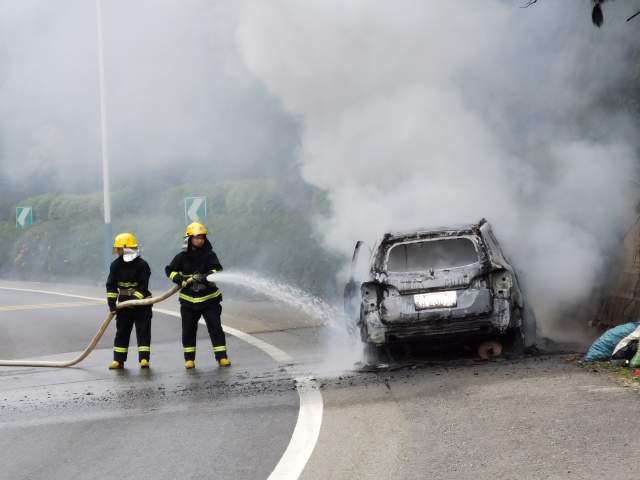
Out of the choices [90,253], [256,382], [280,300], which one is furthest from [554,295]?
[90,253]

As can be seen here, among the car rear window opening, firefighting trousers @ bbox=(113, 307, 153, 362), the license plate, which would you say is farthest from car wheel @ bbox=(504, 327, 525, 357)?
firefighting trousers @ bbox=(113, 307, 153, 362)

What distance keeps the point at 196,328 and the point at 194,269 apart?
670mm

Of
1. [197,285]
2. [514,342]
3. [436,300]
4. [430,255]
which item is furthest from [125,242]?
[514,342]

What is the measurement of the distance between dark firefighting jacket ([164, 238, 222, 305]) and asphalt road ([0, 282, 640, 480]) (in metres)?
0.77

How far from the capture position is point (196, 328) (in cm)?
1159

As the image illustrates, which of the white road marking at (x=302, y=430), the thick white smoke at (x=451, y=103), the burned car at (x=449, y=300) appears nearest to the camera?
the white road marking at (x=302, y=430)

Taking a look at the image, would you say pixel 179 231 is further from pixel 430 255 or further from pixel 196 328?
pixel 430 255

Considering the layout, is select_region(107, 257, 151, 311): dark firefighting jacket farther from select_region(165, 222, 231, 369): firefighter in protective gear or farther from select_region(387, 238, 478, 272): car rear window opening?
select_region(387, 238, 478, 272): car rear window opening

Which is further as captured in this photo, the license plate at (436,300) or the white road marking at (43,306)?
the white road marking at (43,306)

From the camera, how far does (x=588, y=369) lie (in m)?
9.05

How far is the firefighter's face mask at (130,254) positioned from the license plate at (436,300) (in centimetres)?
379

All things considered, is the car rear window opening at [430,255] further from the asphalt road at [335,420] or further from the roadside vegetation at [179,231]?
the roadside vegetation at [179,231]

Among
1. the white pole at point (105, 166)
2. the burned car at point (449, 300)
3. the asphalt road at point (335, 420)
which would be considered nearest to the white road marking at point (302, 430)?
the asphalt road at point (335, 420)

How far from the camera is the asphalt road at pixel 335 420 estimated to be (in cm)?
609
